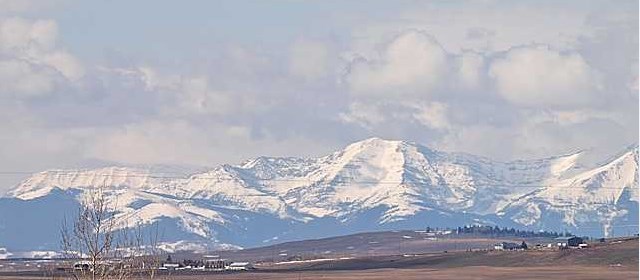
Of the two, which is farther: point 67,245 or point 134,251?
point 134,251

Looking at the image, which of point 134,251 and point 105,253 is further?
point 134,251

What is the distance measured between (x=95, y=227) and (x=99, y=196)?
2.52 meters

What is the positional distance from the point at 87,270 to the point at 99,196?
507cm

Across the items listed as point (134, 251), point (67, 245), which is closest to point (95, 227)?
point (67, 245)

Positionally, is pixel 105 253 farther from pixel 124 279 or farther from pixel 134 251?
pixel 134 251

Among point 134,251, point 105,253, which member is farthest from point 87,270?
point 134,251

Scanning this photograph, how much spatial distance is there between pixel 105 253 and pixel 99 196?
14.2 ft

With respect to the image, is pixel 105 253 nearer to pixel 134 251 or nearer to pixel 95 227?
pixel 95 227

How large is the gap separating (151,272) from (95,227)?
3081mm

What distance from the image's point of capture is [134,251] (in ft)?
258

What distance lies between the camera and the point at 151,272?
73000 millimetres

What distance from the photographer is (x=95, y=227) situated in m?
72.7

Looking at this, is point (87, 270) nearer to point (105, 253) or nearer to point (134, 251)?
point (105, 253)

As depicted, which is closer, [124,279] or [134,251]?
[124,279]
